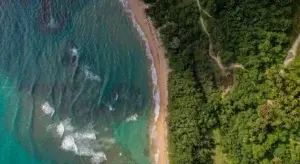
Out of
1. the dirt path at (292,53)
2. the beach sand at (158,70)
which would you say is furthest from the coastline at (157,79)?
the dirt path at (292,53)

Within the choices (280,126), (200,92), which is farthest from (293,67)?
(200,92)

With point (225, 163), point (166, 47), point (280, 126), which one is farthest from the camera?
point (166, 47)

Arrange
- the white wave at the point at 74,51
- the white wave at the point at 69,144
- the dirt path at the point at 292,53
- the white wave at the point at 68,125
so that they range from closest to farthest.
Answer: the dirt path at the point at 292,53, the white wave at the point at 69,144, the white wave at the point at 68,125, the white wave at the point at 74,51

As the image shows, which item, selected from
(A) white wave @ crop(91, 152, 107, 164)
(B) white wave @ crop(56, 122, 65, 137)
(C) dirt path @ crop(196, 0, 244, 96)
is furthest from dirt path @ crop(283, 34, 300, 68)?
(B) white wave @ crop(56, 122, 65, 137)

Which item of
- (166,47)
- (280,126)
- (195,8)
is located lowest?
(280,126)

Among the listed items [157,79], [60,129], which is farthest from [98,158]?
[157,79]

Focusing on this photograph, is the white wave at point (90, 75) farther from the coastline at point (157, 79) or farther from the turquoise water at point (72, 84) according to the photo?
the coastline at point (157, 79)

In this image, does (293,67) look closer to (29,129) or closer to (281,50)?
(281,50)

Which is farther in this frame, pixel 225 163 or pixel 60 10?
pixel 60 10
